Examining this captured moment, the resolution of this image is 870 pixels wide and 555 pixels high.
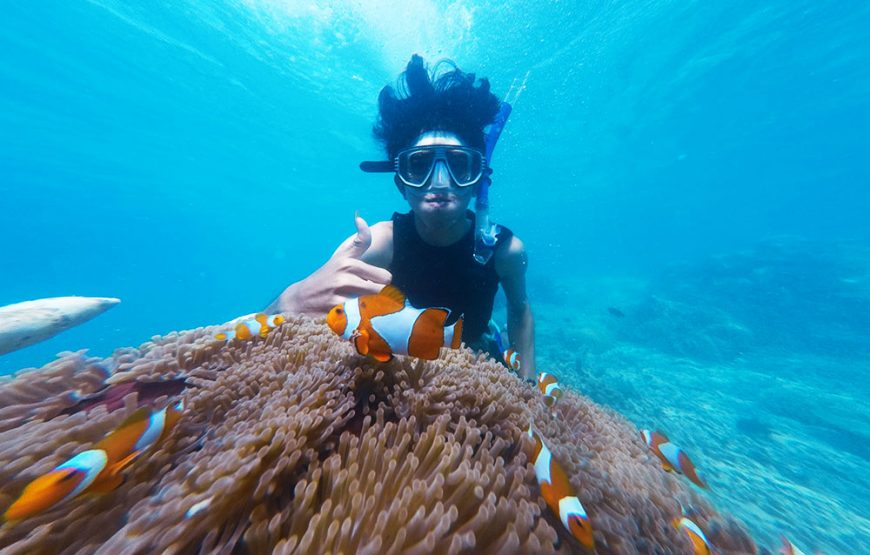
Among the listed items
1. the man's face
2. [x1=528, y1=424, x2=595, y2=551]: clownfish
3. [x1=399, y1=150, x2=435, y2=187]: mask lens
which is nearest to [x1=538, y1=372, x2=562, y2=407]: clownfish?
[x1=528, y1=424, x2=595, y2=551]: clownfish

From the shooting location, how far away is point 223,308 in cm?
6975

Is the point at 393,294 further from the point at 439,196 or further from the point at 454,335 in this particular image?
the point at 439,196

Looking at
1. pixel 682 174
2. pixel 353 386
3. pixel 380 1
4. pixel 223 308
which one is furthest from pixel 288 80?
pixel 682 174

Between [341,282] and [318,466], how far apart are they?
3.87ft

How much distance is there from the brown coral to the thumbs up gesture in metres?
0.34

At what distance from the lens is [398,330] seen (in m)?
1.34

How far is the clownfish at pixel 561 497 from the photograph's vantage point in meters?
1.11

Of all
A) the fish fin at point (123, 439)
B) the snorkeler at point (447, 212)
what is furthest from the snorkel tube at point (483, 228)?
the fish fin at point (123, 439)

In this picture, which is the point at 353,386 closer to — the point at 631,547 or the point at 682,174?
the point at 631,547

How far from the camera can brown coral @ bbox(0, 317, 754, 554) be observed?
95cm

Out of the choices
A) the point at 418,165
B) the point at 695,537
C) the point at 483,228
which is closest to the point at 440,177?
the point at 418,165

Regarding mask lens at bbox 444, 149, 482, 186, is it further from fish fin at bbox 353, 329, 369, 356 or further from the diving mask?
fish fin at bbox 353, 329, 369, 356

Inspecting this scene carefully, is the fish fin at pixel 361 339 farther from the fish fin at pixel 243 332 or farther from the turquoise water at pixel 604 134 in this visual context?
the turquoise water at pixel 604 134

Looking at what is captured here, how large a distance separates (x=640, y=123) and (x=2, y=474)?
43.7 m
